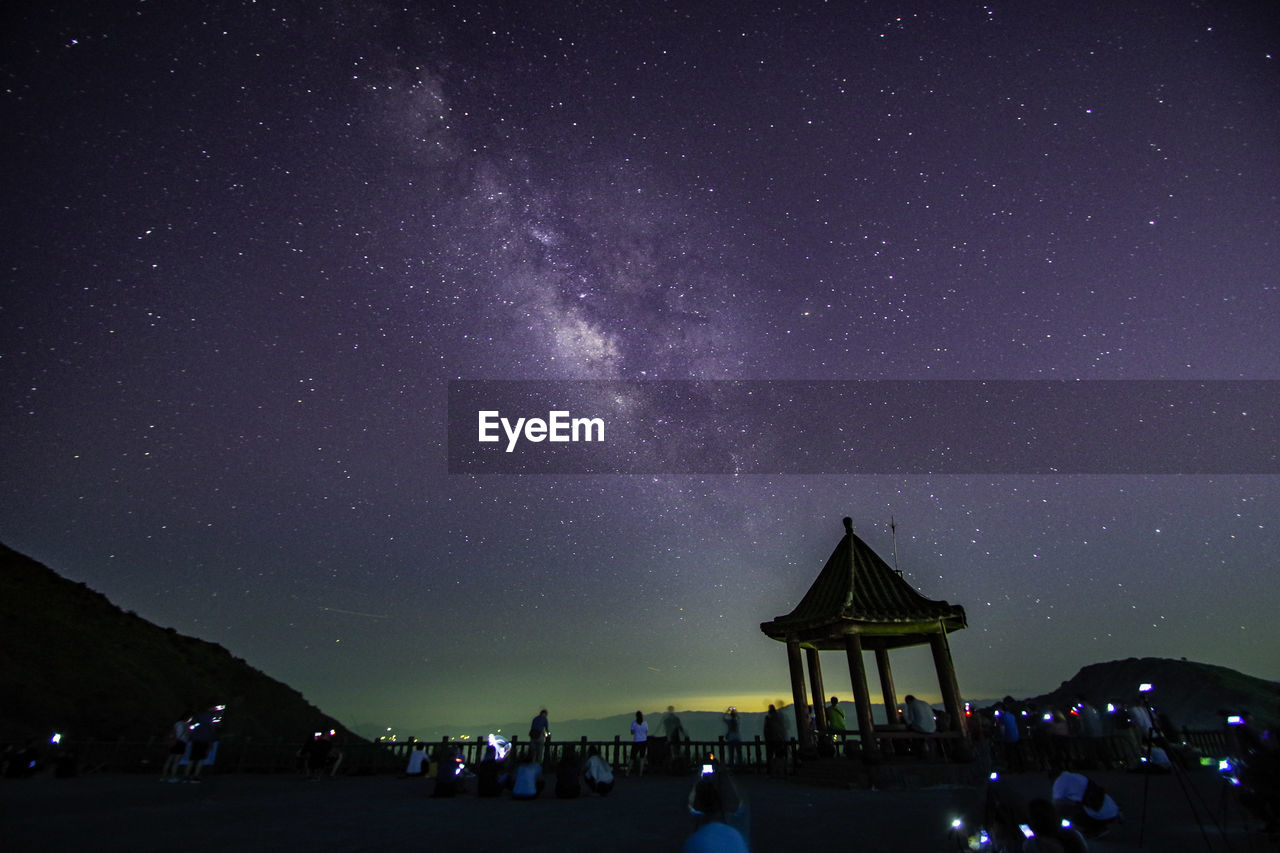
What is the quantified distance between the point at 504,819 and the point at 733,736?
11.0 m

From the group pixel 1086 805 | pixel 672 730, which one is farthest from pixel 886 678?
pixel 1086 805

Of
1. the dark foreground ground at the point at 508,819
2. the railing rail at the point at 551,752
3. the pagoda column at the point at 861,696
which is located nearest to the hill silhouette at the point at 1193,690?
the railing rail at the point at 551,752

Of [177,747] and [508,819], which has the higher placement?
[177,747]

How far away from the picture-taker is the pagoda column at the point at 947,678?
49.6 ft

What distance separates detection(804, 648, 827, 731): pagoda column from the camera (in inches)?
642

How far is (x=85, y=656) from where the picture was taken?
40.2 meters

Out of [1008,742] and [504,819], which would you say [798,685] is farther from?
[504,819]

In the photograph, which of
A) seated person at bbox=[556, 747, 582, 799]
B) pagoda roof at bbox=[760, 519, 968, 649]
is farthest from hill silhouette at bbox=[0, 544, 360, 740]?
pagoda roof at bbox=[760, 519, 968, 649]

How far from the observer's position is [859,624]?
1475 centimetres

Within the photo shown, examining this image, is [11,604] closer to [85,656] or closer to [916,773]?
[85,656]

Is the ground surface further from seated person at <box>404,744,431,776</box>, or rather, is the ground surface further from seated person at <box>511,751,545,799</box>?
seated person at <box>404,744,431,776</box>

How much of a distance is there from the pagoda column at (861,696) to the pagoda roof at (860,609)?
1.20ft

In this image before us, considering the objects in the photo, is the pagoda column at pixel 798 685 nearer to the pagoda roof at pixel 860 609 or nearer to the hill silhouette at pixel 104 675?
the pagoda roof at pixel 860 609

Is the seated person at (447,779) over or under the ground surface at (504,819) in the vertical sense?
over
